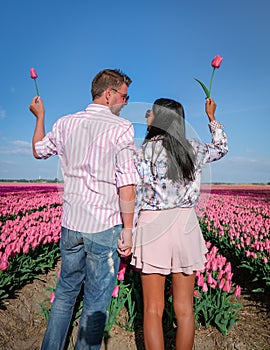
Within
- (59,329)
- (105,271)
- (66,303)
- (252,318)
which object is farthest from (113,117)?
(252,318)

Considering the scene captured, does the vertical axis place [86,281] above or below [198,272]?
above

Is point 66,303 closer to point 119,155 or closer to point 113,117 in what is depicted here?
point 119,155

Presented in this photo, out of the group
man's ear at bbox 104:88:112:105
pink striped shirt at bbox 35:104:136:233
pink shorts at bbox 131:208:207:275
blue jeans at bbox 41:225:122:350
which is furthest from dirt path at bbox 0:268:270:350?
man's ear at bbox 104:88:112:105

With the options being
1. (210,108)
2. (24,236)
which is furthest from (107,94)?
(24,236)

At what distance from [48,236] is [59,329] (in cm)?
245

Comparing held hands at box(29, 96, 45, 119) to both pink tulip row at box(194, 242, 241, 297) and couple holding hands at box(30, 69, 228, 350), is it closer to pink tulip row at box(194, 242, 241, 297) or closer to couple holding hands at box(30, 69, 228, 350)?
couple holding hands at box(30, 69, 228, 350)

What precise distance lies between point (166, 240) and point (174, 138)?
0.62 metres

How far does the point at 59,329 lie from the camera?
6.81ft

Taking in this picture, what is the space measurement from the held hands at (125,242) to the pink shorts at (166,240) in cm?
10

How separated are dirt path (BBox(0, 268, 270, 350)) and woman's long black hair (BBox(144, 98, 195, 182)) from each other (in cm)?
188

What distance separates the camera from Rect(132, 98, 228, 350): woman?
6.07 feet

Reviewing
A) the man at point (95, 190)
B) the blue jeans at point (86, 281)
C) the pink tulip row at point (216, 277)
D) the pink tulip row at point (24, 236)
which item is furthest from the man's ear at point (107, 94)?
the pink tulip row at point (24, 236)

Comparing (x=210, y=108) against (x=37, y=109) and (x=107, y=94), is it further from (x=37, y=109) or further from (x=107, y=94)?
(x=37, y=109)

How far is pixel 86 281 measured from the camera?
6.53ft
